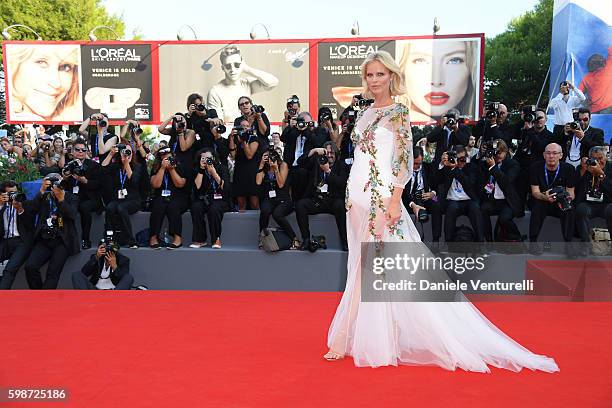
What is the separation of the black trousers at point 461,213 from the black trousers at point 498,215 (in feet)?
0.43

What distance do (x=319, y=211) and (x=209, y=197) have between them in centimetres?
111

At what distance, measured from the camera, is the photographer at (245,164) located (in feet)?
22.4

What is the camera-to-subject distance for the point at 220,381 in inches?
117

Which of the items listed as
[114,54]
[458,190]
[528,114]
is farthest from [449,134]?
[114,54]

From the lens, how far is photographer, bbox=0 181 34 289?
20.2ft

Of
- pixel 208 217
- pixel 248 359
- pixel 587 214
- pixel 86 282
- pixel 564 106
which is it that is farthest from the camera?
pixel 564 106

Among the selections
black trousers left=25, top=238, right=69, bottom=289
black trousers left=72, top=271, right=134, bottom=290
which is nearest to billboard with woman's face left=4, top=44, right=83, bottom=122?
black trousers left=25, top=238, right=69, bottom=289

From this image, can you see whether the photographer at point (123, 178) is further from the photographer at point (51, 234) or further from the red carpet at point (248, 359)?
the red carpet at point (248, 359)

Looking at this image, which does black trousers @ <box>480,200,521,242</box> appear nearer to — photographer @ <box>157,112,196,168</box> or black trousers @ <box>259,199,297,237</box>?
black trousers @ <box>259,199,297,237</box>

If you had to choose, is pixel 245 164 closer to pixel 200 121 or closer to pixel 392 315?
pixel 200 121

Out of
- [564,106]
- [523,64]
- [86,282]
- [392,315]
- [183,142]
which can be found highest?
[523,64]

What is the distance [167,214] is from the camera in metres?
6.50

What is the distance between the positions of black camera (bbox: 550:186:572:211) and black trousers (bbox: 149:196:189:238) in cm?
360

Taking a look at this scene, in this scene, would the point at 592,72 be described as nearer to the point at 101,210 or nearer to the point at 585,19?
the point at 585,19
